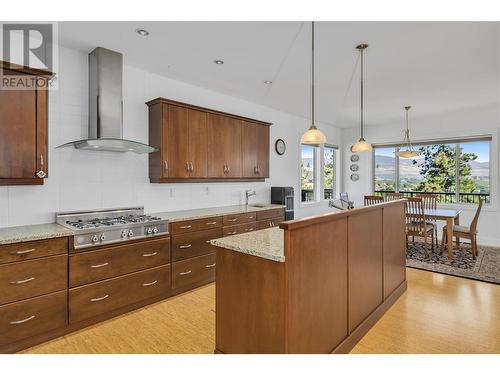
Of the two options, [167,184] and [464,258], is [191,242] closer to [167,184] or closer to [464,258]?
[167,184]

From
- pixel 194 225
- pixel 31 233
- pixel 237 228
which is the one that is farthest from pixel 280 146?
pixel 31 233

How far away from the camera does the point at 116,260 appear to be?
9.11ft

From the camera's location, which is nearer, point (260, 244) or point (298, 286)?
point (298, 286)

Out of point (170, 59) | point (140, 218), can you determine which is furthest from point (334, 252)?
point (170, 59)

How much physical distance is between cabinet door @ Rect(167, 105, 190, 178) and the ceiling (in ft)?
1.91

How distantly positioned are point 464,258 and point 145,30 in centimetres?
561

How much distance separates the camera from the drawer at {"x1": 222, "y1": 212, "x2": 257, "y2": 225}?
12.7 feet

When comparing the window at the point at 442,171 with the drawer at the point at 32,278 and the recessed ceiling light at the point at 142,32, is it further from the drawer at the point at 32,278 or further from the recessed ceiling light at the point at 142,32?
the drawer at the point at 32,278

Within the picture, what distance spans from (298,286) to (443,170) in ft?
20.4

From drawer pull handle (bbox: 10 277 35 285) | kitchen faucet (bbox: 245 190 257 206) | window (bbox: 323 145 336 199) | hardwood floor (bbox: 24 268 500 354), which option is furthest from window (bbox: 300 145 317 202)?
drawer pull handle (bbox: 10 277 35 285)

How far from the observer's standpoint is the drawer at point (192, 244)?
10.8 ft

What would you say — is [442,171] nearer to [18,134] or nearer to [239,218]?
[239,218]

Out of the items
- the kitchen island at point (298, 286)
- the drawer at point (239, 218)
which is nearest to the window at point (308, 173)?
the drawer at point (239, 218)

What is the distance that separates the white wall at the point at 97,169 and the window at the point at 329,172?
335 cm
